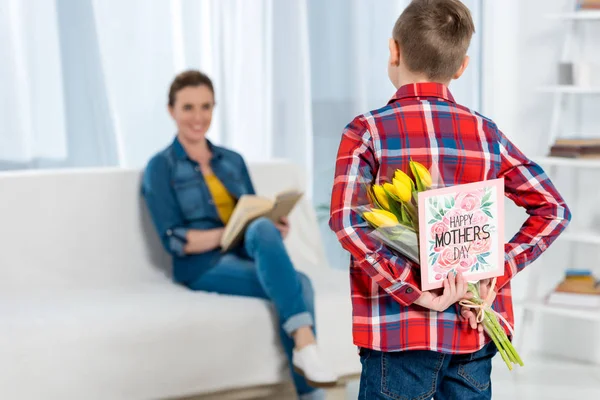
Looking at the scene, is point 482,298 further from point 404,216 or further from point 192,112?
point 192,112

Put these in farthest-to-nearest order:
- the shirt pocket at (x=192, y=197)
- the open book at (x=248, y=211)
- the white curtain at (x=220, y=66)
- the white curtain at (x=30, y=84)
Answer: the white curtain at (x=220, y=66), the white curtain at (x=30, y=84), the shirt pocket at (x=192, y=197), the open book at (x=248, y=211)

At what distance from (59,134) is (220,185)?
685 millimetres

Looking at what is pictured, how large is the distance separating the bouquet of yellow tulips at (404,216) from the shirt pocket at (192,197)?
153 centimetres

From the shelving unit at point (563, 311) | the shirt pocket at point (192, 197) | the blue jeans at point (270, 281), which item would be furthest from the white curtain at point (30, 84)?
the shelving unit at point (563, 311)

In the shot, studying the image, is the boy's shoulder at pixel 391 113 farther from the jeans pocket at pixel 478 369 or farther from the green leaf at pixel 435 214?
the jeans pocket at pixel 478 369

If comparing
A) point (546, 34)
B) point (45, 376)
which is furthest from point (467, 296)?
point (546, 34)

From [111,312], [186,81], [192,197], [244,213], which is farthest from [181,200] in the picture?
[111,312]

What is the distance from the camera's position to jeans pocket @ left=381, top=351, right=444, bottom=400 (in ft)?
4.39

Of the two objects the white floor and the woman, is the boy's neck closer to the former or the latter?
the woman

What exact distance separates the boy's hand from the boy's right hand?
0.11ft

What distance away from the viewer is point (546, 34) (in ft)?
11.3

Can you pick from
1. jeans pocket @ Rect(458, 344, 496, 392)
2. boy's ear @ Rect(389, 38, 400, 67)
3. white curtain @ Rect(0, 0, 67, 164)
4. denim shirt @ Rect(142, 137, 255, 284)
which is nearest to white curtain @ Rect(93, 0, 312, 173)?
white curtain @ Rect(0, 0, 67, 164)

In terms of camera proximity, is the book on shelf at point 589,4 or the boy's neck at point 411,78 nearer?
the boy's neck at point 411,78

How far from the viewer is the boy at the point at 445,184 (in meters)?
1.29
